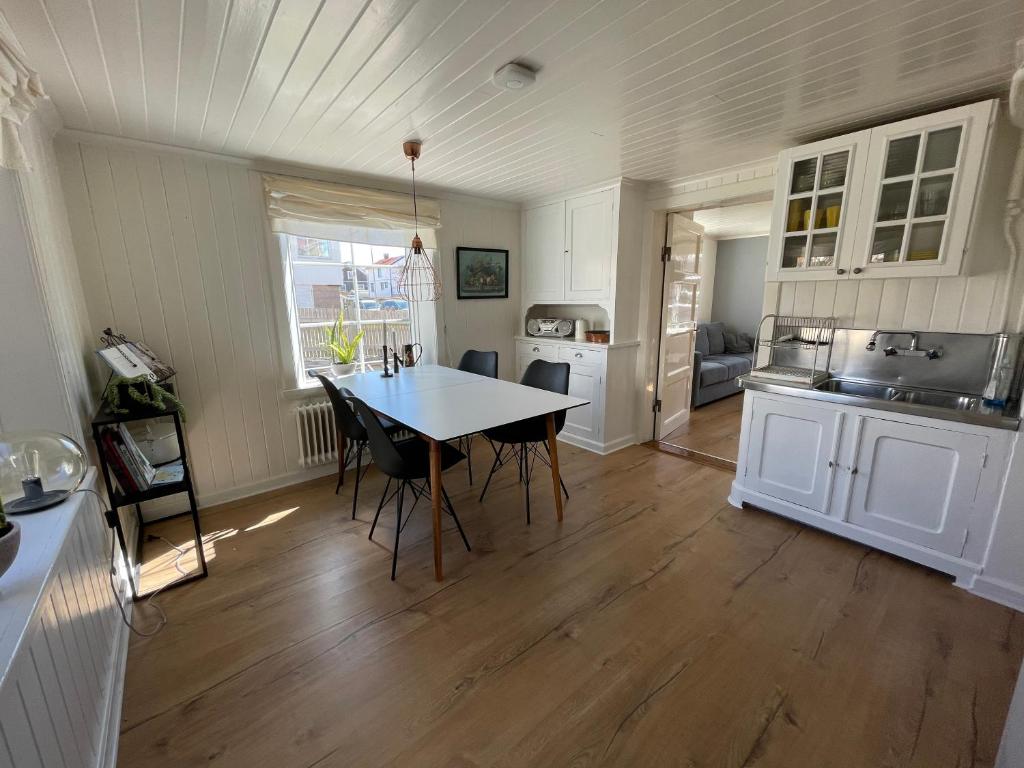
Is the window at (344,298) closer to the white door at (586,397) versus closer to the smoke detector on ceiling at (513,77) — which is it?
the white door at (586,397)

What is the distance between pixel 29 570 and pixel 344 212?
8.86ft

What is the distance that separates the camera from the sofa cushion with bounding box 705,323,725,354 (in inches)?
224

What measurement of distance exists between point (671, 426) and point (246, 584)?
3.63 metres

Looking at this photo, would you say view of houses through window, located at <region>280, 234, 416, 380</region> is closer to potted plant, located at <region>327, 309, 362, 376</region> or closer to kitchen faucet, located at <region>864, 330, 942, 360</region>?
potted plant, located at <region>327, 309, 362, 376</region>

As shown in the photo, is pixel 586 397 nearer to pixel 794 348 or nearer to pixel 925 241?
pixel 794 348

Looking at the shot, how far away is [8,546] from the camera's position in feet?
3.04

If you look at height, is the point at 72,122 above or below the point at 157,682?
above

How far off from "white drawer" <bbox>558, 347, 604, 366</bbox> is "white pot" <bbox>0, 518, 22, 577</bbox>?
3.23 m

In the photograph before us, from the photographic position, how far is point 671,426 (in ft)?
13.8

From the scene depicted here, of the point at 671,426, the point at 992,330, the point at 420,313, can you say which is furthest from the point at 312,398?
the point at 992,330

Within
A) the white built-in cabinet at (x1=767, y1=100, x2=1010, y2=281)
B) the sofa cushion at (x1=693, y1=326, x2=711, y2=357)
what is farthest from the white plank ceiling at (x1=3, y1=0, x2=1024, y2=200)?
the sofa cushion at (x1=693, y1=326, x2=711, y2=357)

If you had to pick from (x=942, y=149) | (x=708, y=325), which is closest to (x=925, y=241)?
(x=942, y=149)

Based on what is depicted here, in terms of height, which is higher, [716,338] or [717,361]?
[716,338]

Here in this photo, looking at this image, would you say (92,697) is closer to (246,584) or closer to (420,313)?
(246,584)
